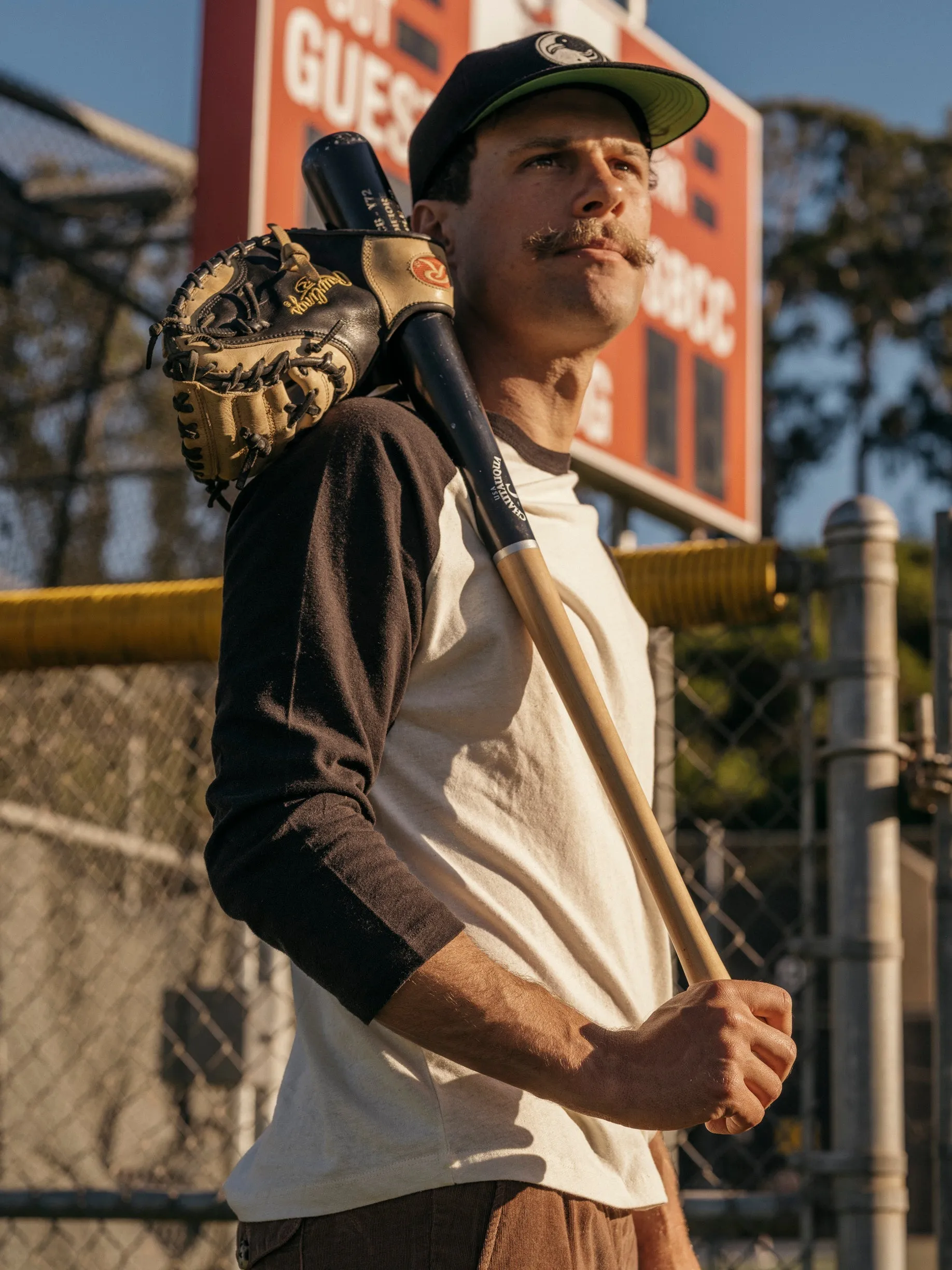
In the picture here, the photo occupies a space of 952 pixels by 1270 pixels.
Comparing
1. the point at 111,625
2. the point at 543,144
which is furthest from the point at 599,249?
the point at 111,625

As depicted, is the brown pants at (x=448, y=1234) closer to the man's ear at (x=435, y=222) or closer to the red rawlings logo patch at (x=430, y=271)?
the red rawlings logo patch at (x=430, y=271)

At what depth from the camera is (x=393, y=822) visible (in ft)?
4.70

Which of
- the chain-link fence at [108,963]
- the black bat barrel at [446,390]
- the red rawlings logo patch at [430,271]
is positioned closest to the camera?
the black bat barrel at [446,390]

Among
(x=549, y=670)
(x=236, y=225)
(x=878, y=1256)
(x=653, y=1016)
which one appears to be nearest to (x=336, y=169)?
(x=549, y=670)

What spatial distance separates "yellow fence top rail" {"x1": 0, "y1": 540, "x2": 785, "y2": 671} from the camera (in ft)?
7.53

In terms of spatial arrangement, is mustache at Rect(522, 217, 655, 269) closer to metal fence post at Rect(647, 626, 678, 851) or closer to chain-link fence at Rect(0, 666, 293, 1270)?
metal fence post at Rect(647, 626, 678, 851)

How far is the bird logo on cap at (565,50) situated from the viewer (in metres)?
1.67

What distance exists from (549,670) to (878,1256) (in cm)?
114

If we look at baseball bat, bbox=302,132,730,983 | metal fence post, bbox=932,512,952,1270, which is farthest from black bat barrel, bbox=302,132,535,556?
metal fence post, bbox=932,512,952,1270

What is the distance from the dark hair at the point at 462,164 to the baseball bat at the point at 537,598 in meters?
0.25

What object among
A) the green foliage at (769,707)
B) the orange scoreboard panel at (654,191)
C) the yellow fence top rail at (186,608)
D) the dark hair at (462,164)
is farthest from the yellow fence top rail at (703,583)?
the green foliage at (769,707)

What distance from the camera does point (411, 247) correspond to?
5.27 feet

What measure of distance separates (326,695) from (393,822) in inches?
6.9

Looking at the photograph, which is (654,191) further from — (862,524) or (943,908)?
(943,908)
